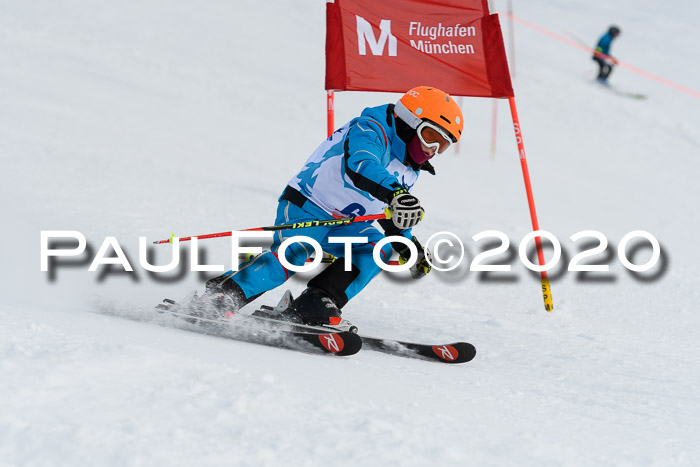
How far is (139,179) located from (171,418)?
5873 millimetres

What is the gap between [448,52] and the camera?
17.8ft

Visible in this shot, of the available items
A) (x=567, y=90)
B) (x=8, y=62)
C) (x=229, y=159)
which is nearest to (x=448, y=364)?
(x=229, y=159)

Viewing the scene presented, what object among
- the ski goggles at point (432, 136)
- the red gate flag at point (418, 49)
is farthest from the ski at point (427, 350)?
the red gate flag at point (418, 49)

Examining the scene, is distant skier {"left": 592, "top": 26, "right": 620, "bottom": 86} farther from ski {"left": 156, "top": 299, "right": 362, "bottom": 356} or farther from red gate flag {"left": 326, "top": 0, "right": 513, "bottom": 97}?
ski {"left": 156, "top": 299, "right": 362, "bottom": 356}

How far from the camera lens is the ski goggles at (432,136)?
3791mm

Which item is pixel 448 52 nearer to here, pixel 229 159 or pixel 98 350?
pixel 98 350

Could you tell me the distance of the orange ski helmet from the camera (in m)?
3.79

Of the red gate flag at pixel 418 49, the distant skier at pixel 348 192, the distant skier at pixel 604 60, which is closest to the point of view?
the distant skier at pixel 348 192

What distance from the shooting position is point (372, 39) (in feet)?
17.9

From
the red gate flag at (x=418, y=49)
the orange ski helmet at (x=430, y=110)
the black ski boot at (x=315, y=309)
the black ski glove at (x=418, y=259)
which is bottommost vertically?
the black ski boot at (x=315, y=309)

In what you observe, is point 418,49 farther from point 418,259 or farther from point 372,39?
point 418,259

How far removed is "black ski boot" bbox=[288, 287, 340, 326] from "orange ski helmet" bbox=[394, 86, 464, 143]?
100cm

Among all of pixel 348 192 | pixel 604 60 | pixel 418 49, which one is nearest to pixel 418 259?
pixel 348 192

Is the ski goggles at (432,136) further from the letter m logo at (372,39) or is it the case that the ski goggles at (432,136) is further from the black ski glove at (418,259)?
the letter m logo at (372,39)
